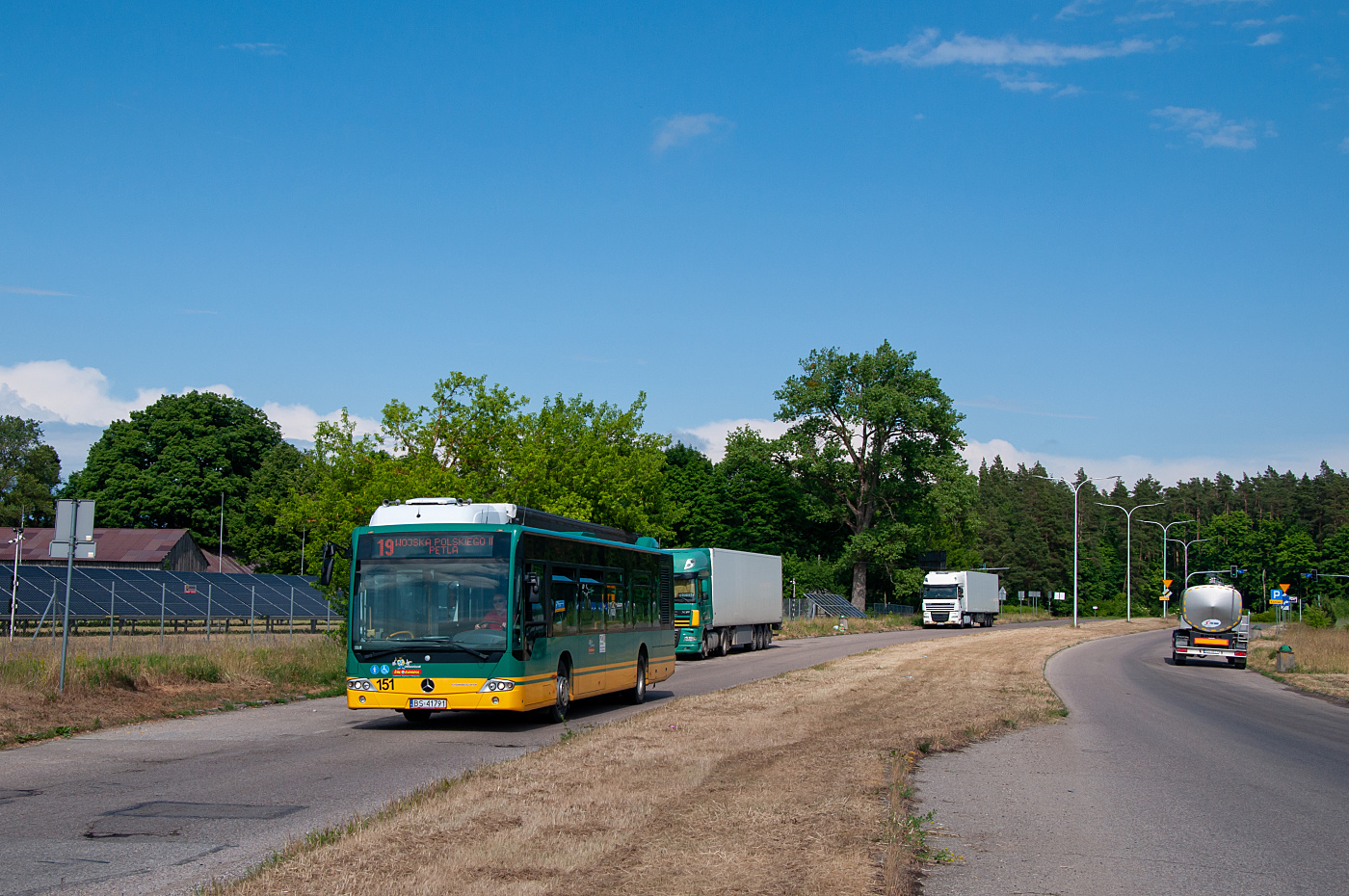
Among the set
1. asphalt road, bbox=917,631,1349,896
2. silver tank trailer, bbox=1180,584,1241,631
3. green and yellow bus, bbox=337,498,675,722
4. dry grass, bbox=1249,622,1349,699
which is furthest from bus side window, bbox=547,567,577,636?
silver tank trailer, bbox=1180,584,1241,631

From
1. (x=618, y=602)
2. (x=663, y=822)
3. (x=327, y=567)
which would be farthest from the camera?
(x=618, y=602)

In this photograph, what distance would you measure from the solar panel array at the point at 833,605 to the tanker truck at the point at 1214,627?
114 feet

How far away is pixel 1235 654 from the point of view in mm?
36344

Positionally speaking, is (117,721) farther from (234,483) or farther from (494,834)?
(234,483)

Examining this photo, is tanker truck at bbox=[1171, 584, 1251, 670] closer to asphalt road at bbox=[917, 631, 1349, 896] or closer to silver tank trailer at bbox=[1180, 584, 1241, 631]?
silver tank trailer at bbox=[1180, 584, 1241, 631]

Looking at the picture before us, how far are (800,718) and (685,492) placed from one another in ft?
251

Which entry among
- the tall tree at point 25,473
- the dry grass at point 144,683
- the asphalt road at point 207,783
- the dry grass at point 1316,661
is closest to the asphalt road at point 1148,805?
the asphalt road at point 207,783

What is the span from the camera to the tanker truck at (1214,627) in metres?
36.6

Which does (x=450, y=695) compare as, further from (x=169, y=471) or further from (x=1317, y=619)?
(x=169, y=471)

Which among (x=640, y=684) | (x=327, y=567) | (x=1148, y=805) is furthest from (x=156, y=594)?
(x=1148, y=805)

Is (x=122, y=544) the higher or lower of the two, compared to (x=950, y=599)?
higher

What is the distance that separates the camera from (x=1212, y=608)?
36.9 metres

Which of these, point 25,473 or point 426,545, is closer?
point 426,545

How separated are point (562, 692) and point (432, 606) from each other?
2.57 metres
